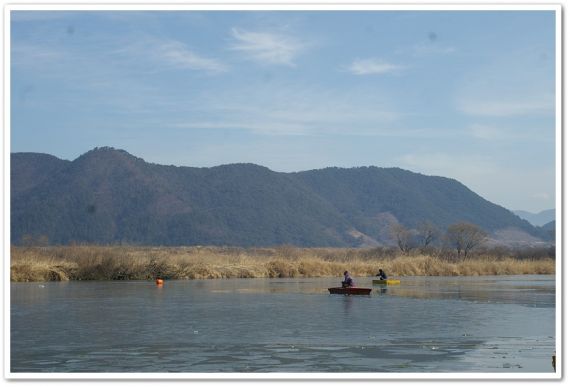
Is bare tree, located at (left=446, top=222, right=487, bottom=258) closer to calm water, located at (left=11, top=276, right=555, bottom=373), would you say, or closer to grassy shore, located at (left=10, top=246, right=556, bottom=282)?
grassy shore, located at (left=10, top=246, right=556, bottom=282)

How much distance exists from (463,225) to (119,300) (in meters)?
68.5

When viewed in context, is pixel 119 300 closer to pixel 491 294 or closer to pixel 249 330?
pixel 249 330

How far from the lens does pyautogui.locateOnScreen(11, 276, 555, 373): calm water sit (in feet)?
48.0

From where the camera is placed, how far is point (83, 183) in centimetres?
13938

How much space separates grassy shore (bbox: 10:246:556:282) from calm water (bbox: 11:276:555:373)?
34.1 feet

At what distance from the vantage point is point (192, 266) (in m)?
47.8

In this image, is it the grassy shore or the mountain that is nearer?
the grassy shore

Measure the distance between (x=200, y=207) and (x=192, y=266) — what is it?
97775 mm

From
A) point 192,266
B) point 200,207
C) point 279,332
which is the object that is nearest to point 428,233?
point 200,207

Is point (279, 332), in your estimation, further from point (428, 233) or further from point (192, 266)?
point (428, 233)

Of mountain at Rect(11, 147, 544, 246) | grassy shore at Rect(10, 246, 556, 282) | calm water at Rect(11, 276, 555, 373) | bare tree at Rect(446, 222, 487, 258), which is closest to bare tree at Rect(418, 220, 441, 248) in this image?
bare tree at Rect(446, 222, 487, 258)

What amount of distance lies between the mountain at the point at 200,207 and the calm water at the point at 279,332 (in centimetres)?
9017

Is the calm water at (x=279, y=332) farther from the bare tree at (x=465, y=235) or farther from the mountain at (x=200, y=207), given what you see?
the mountain at (x=200, y=207)
